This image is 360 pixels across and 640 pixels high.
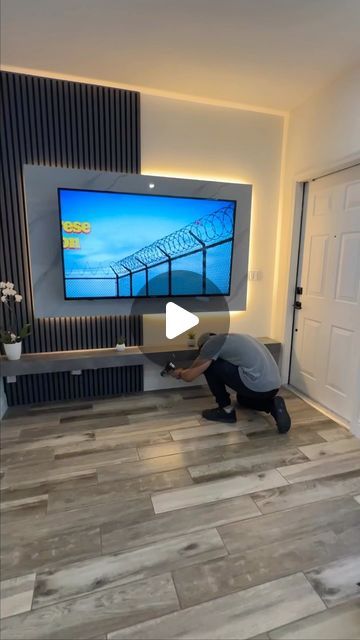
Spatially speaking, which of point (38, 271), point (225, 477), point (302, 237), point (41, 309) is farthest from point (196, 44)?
point (225, 477)

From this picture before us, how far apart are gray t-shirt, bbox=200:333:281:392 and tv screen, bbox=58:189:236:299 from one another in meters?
0.72

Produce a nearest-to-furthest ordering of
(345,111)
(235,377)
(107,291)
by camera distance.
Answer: (345,111) < (235,377) < (107,291)

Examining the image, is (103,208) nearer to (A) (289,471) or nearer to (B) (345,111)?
(B) (345,111)

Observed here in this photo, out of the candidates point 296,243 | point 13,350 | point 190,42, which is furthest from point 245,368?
point 190,42

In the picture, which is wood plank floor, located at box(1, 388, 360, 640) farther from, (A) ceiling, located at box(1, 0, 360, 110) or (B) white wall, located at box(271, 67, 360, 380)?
(A) ceiling, located at box(1, 0, 360, 110)

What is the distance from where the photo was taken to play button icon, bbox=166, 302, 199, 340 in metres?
3.11

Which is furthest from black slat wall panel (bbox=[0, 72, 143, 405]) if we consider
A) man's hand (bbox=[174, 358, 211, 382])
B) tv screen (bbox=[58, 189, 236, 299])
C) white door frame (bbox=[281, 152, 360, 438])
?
white door frame (bbox=[281, 152, 360, 438])

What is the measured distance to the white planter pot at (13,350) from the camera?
2.64 m

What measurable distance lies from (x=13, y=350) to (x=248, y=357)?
6.43 feet

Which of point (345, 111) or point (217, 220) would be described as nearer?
point (345, 111)

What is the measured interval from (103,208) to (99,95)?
0.94 metres

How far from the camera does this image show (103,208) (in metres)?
2.68

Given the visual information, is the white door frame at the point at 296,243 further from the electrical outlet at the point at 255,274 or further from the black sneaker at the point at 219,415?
the black sneaker at the point at 219,415

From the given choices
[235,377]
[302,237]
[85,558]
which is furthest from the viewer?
[302,237]
